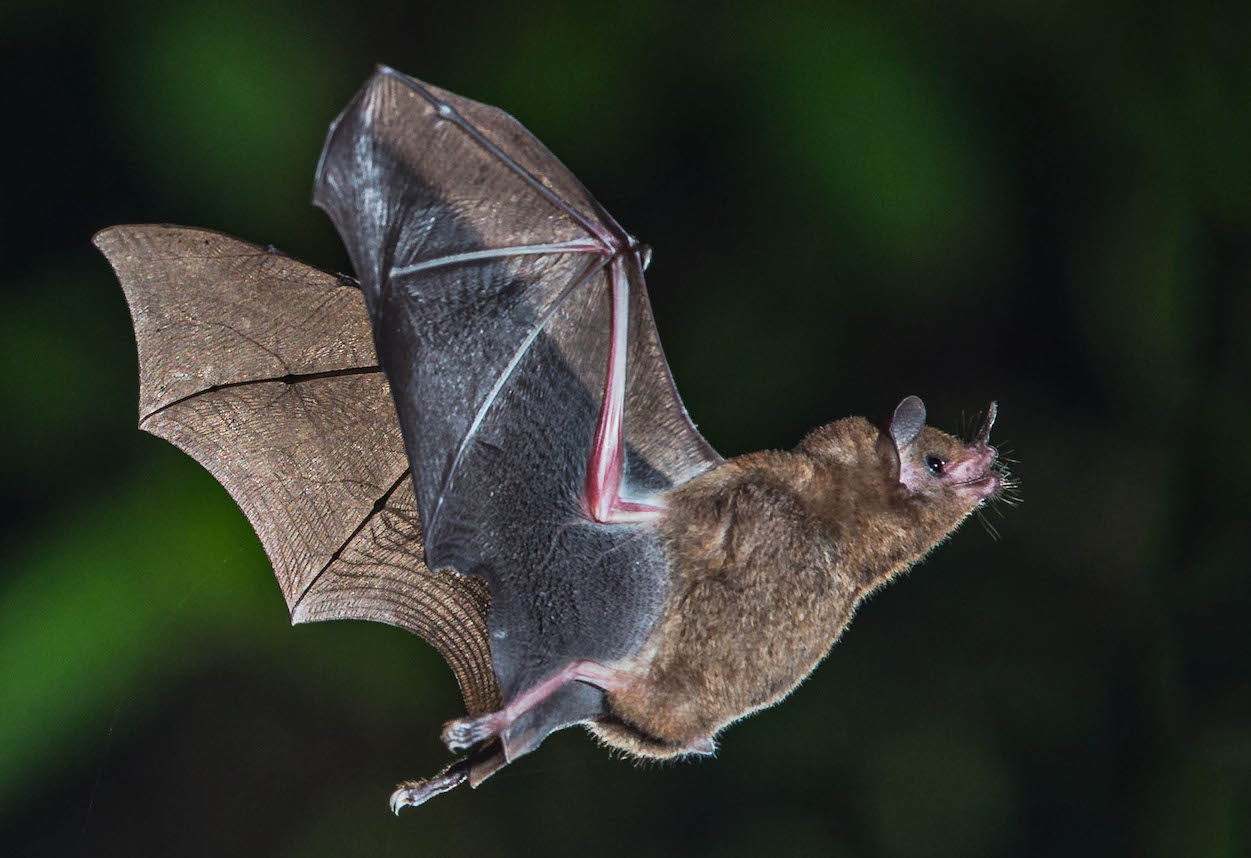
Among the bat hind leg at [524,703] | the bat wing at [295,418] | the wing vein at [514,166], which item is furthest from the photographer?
the bat wing at [295,418]

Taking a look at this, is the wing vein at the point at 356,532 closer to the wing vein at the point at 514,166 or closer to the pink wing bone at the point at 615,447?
the pink wing bone at the point at 615,447

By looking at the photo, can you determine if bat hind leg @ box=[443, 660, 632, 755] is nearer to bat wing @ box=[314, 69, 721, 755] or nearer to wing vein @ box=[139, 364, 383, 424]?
bat wing @ box=[314, 69, 721, 755]

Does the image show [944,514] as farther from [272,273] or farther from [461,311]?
[272,273]

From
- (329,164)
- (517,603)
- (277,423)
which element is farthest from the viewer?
(277,423)

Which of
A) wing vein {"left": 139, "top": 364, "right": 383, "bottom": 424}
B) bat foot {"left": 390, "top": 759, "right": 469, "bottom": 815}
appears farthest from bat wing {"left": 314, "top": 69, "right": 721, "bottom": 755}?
wing vein {"left": 139, "top": 364, "right": 383, "bottom": 424}

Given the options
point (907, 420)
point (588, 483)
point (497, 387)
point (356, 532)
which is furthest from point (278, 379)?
point (907, 420)

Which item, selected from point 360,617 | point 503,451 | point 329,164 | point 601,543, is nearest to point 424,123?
point 329,164

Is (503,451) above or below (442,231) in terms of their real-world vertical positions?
below

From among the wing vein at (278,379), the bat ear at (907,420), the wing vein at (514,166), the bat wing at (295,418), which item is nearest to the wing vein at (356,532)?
the bat wing at (295,418)

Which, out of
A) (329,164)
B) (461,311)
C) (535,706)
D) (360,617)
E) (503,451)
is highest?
(329,164)
